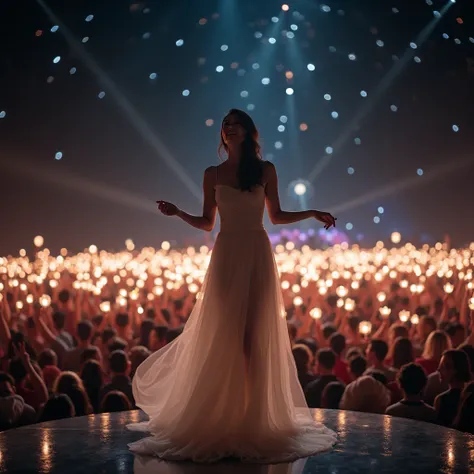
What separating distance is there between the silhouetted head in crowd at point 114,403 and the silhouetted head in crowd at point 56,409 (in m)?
0.38

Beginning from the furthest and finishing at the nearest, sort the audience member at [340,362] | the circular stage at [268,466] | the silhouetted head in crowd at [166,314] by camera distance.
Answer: the silhouetted head in crowd at [166,314] < the audience member at [340,362] < the circular stage at [268,466]

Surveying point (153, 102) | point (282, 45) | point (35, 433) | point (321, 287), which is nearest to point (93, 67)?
point (153, 102)

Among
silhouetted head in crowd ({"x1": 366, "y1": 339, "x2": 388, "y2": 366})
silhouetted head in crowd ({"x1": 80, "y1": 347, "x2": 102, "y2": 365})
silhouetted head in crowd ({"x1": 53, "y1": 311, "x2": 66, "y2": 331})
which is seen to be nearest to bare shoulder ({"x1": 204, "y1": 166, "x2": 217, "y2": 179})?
silhouetted head in crowd ({"x1": 80, "y1": 347, "x2": 102, "y2": 365})

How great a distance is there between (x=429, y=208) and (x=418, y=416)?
62.9ft

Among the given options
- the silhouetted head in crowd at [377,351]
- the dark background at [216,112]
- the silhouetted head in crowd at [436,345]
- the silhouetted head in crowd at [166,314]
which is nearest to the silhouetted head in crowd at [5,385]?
the silhouetted head in crowd at [377,351]

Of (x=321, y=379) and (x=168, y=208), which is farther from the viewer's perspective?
(x=321, y=379)

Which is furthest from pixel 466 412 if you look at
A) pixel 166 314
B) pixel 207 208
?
pixel 166 314

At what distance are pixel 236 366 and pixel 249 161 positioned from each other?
3.96 ft

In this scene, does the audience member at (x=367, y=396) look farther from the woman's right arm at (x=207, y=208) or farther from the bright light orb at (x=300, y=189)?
the bright light orb at (x=300, y=189)

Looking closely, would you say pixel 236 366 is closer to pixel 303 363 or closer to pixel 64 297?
pixel 303 363

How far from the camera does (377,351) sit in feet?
22.1

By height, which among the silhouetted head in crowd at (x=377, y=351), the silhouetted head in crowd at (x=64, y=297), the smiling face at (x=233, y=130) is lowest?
the silhouetted head in crowd at (x=377, y=351)

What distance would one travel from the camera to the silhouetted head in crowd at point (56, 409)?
5562mm

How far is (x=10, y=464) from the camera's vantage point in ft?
14.1
